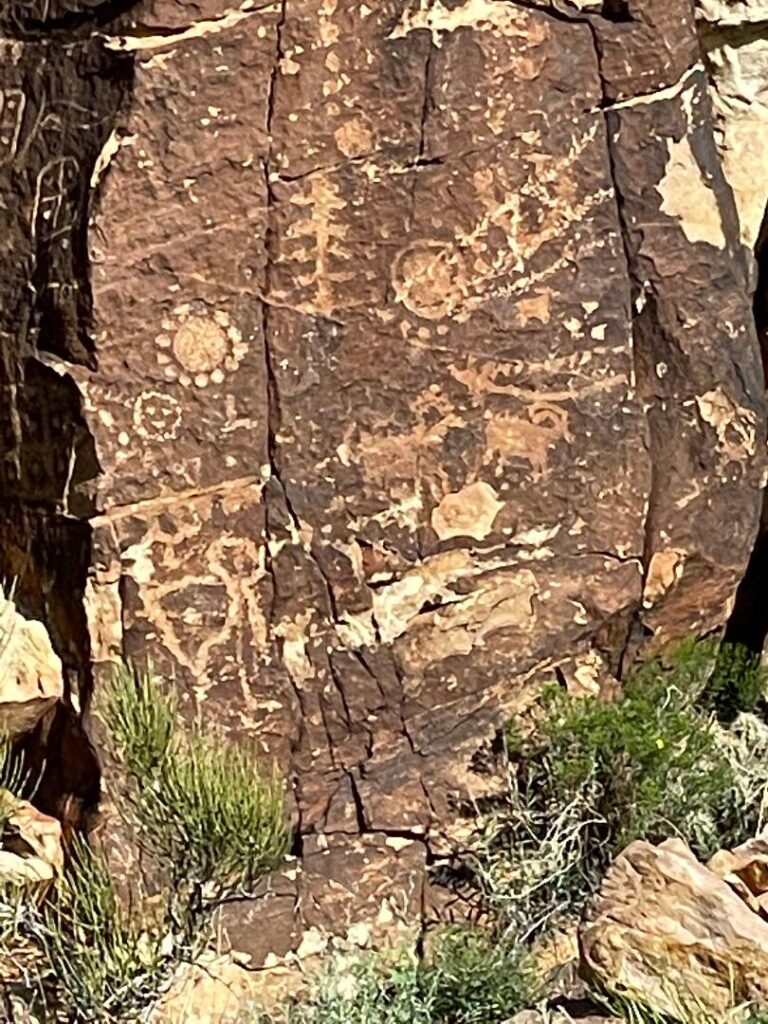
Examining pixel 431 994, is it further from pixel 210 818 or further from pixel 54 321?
pixel 54 321

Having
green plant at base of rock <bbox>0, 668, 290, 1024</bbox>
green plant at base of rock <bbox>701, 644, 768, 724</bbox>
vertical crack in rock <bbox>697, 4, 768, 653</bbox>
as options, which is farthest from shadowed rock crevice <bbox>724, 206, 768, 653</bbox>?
green plant at base of rock <bbox>0, 668, 290, 1024</bbox>

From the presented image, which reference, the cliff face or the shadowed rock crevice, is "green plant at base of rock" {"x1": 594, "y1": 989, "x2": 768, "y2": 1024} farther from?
the shadowed rock crevice

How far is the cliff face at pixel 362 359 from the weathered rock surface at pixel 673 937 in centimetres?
77

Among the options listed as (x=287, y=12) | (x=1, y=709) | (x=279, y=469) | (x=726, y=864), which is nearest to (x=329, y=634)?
(x=279, y=469)

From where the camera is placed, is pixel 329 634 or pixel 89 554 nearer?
pixel 89 554

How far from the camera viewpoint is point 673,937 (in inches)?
166

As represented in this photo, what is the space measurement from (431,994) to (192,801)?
784mm

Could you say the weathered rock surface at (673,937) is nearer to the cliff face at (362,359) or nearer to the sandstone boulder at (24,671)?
the cliff face at (362,359)

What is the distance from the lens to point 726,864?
4785 mm

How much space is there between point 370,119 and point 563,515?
47.0 inches

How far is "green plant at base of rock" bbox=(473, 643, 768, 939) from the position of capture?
4.90m

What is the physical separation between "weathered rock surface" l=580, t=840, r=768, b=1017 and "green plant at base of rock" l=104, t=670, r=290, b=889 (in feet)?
2.65

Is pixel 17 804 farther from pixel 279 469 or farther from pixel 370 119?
pixel 370 119

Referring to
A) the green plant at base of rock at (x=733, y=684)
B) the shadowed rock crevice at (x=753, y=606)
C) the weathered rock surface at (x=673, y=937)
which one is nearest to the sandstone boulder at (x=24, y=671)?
the weathered rock surface at (x=673, y=937)
